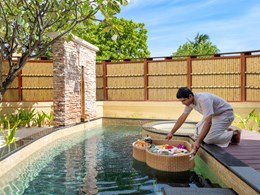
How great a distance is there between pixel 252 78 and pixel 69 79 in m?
6.75

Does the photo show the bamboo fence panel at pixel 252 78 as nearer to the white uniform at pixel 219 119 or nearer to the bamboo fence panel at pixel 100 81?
the bamboo fence panel at pixel 100 81

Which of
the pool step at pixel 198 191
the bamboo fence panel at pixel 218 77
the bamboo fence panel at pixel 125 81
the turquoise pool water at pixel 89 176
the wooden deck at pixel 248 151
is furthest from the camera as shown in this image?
the bamboo fence panel at pixel 125 81

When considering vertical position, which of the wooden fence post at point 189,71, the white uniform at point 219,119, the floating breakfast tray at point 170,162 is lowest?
the floating breakfast tray at point 170,162

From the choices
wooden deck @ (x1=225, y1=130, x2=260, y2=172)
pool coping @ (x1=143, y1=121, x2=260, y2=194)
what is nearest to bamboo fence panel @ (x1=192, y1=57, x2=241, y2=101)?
wooden deck @ (x1=225, y1=130, x2=260, y2=172)

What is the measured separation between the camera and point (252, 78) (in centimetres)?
1023

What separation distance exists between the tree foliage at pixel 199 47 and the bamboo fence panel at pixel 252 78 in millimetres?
22160

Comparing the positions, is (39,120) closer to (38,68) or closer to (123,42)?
(38,68)

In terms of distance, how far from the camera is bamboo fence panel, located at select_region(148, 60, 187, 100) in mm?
11508

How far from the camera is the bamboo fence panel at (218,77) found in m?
10.6

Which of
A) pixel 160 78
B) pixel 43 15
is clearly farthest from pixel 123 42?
pixel 43 15

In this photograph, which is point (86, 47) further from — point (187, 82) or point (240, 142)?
point (240, 142)

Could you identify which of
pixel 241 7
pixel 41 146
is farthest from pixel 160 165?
pixel 241 7

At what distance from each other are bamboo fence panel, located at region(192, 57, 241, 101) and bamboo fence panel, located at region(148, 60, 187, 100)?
21.4 inches

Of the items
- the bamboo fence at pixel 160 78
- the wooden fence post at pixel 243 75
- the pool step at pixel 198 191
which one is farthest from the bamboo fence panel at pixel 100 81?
the pool step at pixel 198 191
